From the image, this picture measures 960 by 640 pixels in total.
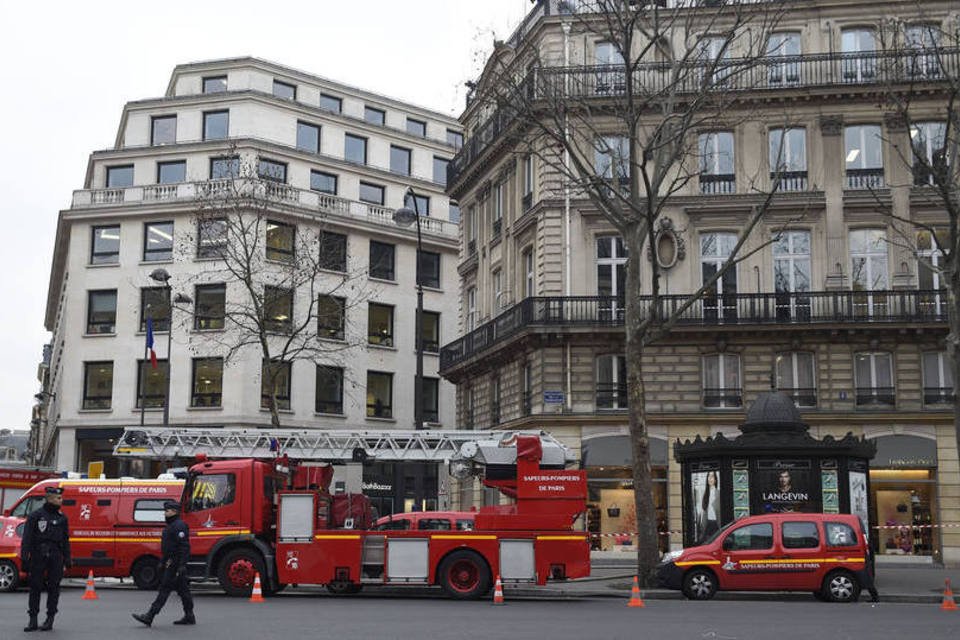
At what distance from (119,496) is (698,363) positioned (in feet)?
60.5

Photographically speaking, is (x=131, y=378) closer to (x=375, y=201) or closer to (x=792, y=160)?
(x=375, y=201)

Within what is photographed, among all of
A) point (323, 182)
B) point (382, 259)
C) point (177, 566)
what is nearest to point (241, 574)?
point (177, 566)

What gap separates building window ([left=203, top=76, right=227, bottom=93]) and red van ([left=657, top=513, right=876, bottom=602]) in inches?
1691

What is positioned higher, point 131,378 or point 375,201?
point 375,201

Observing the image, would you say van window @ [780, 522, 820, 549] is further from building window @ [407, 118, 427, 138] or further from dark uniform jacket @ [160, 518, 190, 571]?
building window @ [407, 118, 427, 138]

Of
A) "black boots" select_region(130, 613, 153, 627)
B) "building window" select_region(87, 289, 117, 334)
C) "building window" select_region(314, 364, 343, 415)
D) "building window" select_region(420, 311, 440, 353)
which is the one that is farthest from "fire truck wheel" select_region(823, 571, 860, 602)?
"building window" select_region(87, 289, 117, 334)

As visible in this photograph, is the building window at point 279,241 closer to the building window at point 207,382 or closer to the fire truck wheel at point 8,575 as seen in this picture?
the building window at point 207,382

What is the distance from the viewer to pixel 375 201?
61.0m

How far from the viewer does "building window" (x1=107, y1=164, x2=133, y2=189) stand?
A: 188 feet

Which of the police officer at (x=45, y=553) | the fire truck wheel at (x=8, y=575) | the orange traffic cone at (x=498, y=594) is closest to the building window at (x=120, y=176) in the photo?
the fire truck wheel at (x=8, y=575)

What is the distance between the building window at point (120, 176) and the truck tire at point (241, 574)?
128ft

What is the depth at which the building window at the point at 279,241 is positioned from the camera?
54094 mm

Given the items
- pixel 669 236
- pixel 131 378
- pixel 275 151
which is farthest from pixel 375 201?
pixel 669 236

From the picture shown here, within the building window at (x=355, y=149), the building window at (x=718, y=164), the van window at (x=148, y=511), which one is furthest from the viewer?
the building window at (x=355, y=149)
